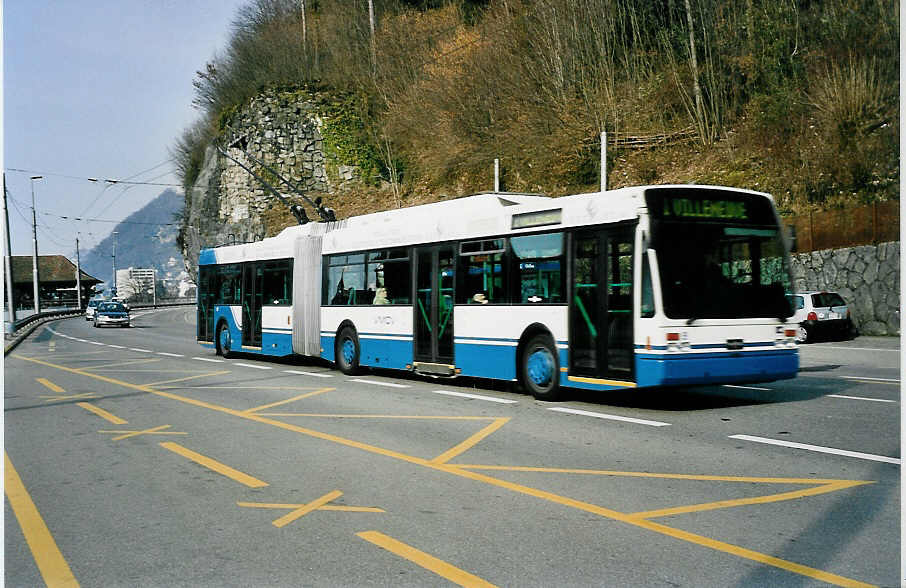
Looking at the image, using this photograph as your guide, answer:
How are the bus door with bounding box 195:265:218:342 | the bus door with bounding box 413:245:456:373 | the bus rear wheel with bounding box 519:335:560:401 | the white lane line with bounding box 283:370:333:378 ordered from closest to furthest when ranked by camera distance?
the bus rear wheel with bounding box 519:335:560:401 < the bus door with bounding box 413:245:456:373 < the white lane line with bounding box 283:370:333:378 < the bus door with bounding box 195:265:218:342

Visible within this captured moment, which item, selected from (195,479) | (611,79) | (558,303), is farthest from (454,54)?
(195,479)

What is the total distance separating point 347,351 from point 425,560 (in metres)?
12.9

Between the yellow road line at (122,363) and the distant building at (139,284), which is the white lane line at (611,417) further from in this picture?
the distant building at (139,284)

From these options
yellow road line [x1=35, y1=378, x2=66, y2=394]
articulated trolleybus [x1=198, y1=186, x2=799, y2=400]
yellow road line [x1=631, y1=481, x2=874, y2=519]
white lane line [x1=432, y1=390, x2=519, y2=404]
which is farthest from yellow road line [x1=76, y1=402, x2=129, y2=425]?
yellow road line [x1=631, y1=481, x2=874, y2=519]

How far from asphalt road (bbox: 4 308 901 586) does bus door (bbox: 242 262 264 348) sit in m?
8.16

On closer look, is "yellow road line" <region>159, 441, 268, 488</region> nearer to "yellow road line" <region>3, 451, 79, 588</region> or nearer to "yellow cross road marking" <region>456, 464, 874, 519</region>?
"yellow road line" <region>3, 451, 79, 588</region>

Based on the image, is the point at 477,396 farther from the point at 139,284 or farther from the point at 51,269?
the point at 139,284

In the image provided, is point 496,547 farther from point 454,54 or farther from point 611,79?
point 454,54

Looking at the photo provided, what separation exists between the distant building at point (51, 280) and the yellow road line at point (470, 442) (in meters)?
107

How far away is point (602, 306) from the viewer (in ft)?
38.7

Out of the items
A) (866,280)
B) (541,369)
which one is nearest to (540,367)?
(541,369)

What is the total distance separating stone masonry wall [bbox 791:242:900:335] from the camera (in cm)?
2584

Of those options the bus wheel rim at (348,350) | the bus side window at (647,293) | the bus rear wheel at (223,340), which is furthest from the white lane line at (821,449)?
the bus rear wheel at (223,340)

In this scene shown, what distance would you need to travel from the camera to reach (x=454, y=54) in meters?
47.2
